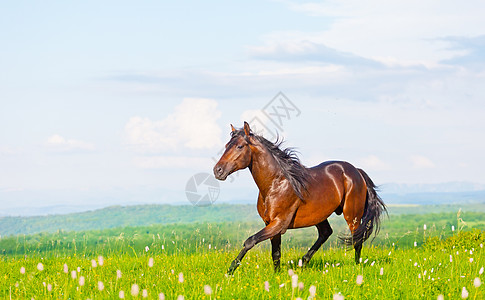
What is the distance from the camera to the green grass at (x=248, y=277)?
729 cm

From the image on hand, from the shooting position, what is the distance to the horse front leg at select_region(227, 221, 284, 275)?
28.2 ft

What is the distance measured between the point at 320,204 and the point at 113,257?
4.27 m

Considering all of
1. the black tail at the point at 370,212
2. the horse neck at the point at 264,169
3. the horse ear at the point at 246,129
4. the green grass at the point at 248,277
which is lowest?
the green grass at the point at 248,277

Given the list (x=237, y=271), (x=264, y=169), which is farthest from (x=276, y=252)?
(x=264, y=169)

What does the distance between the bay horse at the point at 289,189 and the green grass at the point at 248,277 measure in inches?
24.1

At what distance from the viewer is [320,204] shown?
379 inches

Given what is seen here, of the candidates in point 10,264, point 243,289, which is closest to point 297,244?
point 243,289

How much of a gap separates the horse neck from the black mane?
0.11m

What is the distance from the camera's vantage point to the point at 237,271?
27.8 feet

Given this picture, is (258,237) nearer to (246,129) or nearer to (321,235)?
(246,129)

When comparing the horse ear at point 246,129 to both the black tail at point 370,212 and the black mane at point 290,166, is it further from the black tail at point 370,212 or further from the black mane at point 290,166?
the black tail at point 370,212

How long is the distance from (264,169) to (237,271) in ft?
5.84

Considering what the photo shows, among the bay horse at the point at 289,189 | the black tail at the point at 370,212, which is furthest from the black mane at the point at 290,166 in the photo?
the black tail at the point at 370,212

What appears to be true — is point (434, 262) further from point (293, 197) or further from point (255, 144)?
point (255, 144)
